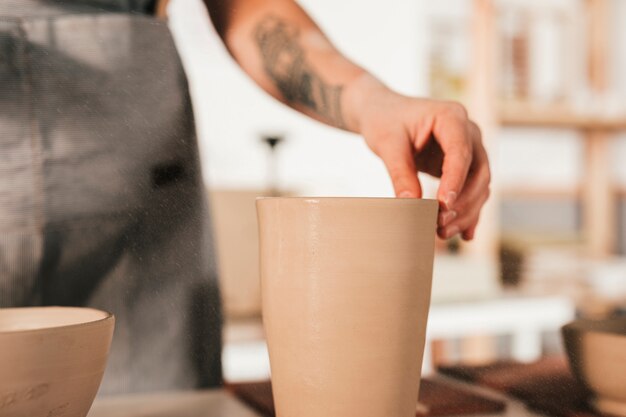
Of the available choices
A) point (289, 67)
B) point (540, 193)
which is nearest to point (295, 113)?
point (540, 193)

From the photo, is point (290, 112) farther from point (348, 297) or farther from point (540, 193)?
point (348, 297)

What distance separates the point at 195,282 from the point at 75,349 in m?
0.38

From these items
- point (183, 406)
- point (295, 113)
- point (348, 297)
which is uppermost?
point (295, 113)

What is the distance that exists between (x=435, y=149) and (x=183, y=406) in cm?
28

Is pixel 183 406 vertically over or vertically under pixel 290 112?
under

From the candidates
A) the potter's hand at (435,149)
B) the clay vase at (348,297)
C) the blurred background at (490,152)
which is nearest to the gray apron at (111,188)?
the potter's hand at (435,149)

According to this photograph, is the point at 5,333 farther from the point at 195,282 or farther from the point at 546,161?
the point at 546,161

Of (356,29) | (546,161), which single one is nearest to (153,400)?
(356,29)

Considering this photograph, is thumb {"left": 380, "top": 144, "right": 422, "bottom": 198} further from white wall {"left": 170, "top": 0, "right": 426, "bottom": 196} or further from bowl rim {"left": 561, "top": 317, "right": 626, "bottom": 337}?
white wall {"left": 170, "top": 0, "right": 426, "bottom": 196}

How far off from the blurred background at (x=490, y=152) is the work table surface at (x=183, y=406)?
1.14 meters

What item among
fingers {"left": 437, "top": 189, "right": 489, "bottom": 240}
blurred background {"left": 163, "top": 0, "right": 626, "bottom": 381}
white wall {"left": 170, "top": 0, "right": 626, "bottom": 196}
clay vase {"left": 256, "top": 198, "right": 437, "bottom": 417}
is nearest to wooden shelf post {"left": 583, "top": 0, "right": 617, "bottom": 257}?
blurred background {"left": 163, "top": 0, "right": 626, "bottom": 381}

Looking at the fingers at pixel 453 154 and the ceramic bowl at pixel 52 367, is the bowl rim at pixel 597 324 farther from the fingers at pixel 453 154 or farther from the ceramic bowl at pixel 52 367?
the ceramic bowl at pixel 52 367

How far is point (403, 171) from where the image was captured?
562mm

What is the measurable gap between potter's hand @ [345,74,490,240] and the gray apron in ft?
0.76
